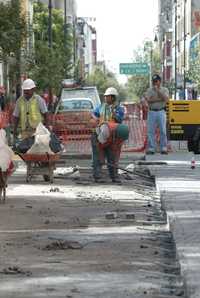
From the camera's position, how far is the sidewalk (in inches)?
309

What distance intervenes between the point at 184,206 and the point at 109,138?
4567mm

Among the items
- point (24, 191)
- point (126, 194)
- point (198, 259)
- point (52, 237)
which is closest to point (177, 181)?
point (126, 194)

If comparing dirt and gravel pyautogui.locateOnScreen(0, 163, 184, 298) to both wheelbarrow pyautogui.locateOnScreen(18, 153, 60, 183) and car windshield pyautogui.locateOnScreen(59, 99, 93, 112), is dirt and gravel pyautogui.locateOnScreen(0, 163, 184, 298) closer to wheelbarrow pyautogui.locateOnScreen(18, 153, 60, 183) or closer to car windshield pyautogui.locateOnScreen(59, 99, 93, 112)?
wheelbarrow pyautogui.locateOnScreen(18, 153, 60, 183)

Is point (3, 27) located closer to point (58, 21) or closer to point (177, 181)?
point (177, 181)

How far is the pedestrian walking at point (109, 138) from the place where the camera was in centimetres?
1631

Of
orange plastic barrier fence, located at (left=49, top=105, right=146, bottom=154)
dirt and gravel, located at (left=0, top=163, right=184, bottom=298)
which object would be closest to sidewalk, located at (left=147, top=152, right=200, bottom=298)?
dirt and gravel, located at (left=0, top=163, right=184, bottom=298)

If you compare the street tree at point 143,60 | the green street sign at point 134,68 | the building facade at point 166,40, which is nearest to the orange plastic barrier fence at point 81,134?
the green street sign at point 134,68

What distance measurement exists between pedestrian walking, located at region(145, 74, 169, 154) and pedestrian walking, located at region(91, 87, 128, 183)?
214 inches

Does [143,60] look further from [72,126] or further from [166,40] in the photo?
[72,126]

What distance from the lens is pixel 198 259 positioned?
821 centimetres

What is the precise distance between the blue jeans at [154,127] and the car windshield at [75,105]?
11.2 metres

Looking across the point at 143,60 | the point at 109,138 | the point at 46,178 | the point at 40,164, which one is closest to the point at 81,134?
the point at 46,178

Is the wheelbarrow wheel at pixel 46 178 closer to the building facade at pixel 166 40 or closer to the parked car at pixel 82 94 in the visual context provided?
the parked car at pixel 82 94

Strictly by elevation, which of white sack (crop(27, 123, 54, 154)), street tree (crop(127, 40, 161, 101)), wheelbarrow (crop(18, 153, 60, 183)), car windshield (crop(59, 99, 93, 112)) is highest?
white sack (crop(27, 123, 54, 154))
